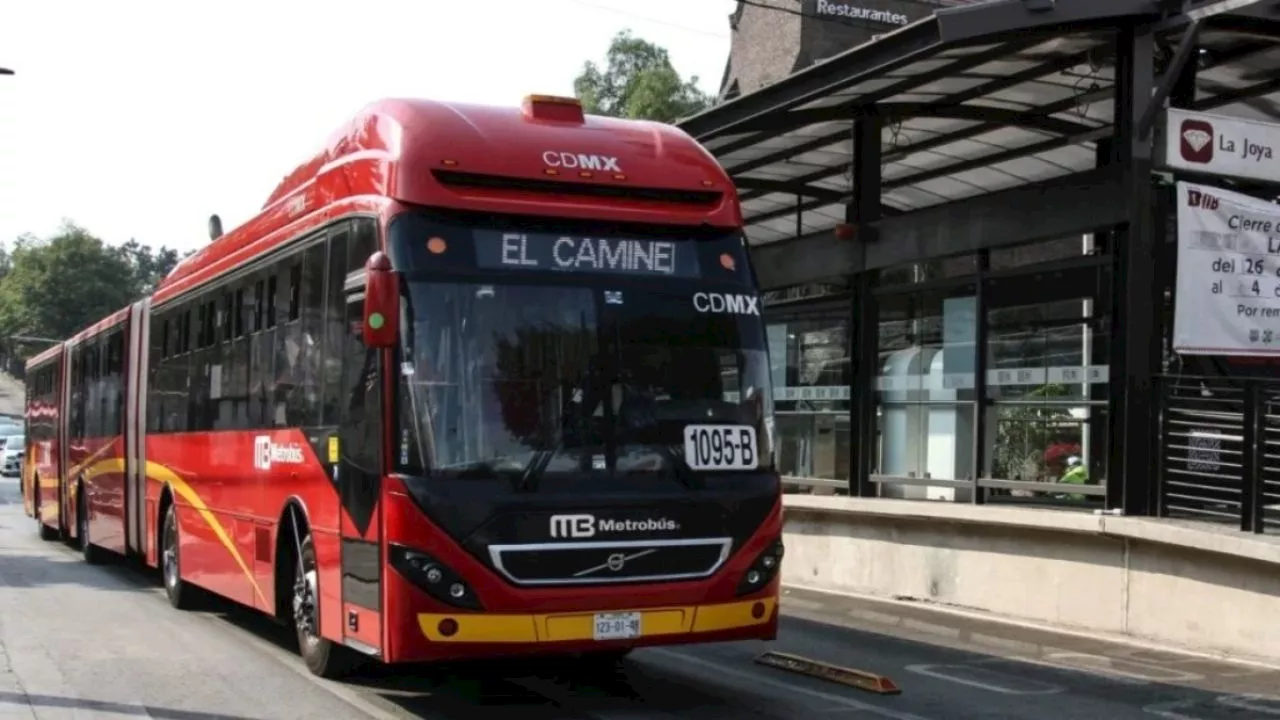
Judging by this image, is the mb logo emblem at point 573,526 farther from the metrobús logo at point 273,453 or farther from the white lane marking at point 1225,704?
the white lane marking at point 1225,704

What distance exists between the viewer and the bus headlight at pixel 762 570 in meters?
8.57

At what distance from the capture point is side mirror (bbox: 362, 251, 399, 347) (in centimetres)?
797

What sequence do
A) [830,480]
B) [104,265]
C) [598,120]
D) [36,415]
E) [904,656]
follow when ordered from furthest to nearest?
[104,265], [36,415], [830,480], [904,656], [598,120]

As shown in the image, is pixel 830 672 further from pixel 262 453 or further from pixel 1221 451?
pixel 262 453

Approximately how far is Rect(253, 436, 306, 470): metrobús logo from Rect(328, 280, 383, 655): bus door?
3.18 ft

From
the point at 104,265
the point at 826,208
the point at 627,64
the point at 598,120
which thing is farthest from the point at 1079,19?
the point at 104,265

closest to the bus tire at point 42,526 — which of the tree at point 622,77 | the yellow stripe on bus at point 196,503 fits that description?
the yellow stripe on bus at point 196,503

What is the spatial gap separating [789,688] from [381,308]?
387 cm

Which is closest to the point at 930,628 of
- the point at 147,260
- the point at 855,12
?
the point at 855,12

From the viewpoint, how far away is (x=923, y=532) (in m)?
15.2

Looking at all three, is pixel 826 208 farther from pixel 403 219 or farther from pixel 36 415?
pixel 36 415

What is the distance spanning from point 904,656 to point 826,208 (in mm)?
9887

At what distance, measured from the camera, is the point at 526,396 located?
8172 millimetres

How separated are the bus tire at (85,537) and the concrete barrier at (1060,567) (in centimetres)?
939
